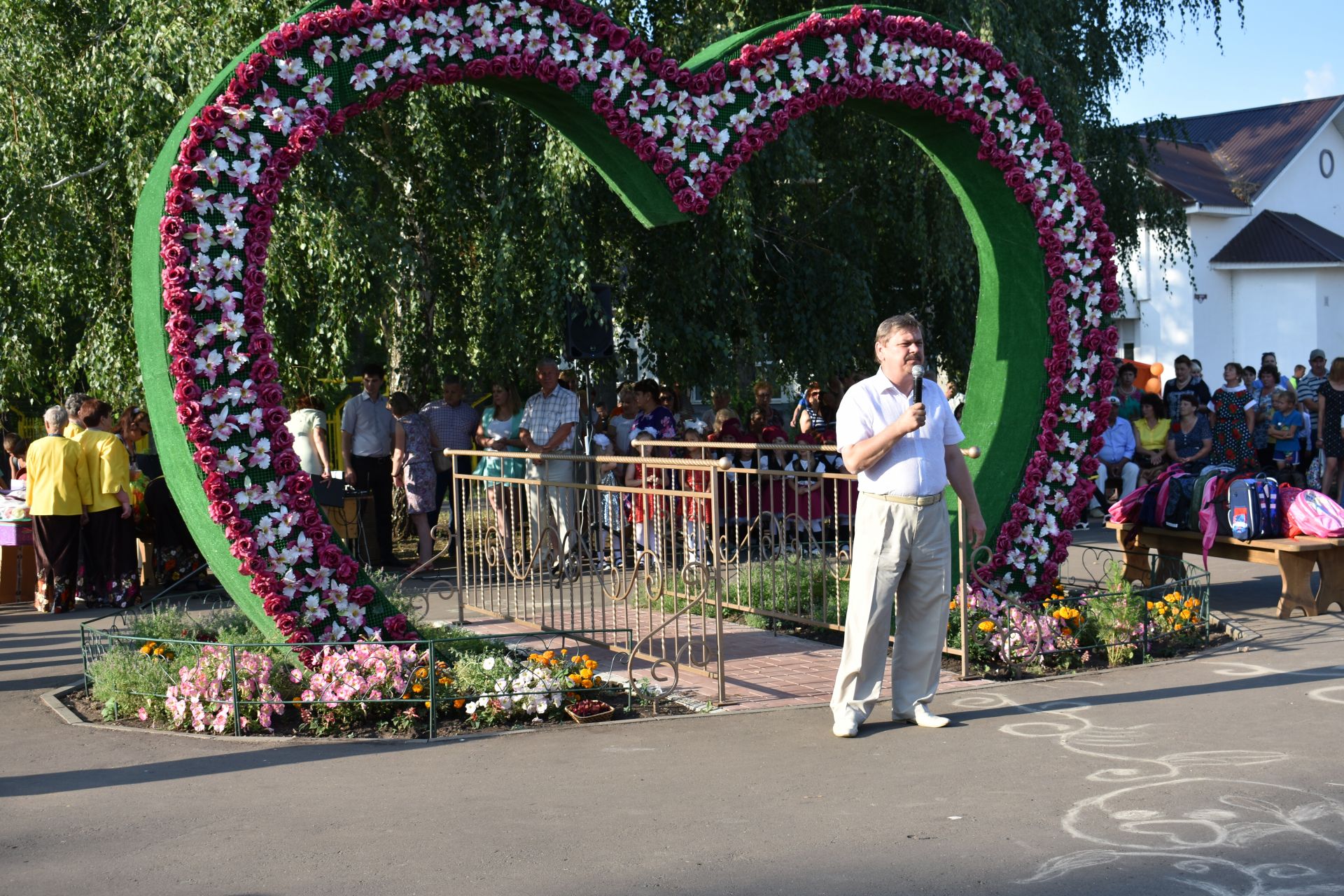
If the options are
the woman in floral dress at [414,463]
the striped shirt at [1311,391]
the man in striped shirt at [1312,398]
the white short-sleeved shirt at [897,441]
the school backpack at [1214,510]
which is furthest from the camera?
the striped shirt at [1311,391]

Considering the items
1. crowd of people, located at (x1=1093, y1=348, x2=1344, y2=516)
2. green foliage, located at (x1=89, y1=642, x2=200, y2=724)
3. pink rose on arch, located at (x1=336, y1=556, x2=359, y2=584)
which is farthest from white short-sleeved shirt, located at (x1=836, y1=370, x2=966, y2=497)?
crowd of people, located at (x1=1093, y1=348, x2=1344, y2=516)

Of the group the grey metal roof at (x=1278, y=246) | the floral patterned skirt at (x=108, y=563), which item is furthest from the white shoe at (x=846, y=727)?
the grey metal roof at (x=1278, y=246)

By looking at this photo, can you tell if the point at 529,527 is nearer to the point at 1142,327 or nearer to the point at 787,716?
the point at 787,716

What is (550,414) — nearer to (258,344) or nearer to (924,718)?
(258,344)

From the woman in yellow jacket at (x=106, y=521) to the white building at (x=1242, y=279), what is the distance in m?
26.2

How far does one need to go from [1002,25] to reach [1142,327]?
74.5 feet

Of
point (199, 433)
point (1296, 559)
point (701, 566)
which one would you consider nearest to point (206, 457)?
point (199, 433)

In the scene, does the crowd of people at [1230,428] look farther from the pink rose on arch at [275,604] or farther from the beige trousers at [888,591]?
the pink rose on arch at [275,604]

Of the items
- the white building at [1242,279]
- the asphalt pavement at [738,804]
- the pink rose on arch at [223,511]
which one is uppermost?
the white building at [1242,279]

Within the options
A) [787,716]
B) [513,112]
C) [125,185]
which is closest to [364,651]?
[787,716]

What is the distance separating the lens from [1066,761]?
20.6 feet

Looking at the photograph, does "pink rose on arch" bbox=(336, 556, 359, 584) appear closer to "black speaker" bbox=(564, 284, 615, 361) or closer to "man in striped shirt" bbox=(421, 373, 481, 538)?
"black speaker" bbox=(564, 284, 615, 361)

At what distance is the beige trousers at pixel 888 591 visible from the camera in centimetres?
683

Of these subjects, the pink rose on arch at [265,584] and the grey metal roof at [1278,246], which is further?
the grey metal roof at [1278,246]
